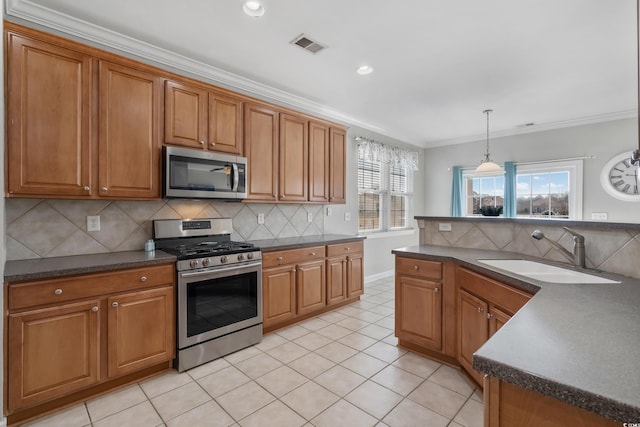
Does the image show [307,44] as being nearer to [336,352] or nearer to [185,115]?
[185,115]

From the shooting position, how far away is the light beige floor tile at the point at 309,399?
1.97 m

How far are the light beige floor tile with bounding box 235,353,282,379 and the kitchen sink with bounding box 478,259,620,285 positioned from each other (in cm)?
183

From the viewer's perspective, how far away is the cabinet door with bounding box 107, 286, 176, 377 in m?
2.11

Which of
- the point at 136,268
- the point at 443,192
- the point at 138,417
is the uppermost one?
the point at 443,192

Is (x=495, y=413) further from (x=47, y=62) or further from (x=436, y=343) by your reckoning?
(x=47, y=62)

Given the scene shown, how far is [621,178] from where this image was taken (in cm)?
450

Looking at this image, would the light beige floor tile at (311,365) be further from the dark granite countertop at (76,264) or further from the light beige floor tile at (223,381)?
the dark granite countertop at (76,264)

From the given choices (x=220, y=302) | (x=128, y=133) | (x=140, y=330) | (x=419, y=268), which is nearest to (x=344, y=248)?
(x=419, y=268)

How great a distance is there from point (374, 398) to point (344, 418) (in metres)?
0.29

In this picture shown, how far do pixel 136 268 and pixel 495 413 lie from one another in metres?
2.25

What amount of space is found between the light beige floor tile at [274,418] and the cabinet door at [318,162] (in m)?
2.34

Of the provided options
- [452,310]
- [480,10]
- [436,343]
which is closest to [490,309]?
[452,310]

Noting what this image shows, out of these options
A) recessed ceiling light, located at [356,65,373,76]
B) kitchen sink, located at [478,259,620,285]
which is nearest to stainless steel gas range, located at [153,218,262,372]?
kitchen sink, located at [478,259,620,285]

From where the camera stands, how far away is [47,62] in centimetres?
210
